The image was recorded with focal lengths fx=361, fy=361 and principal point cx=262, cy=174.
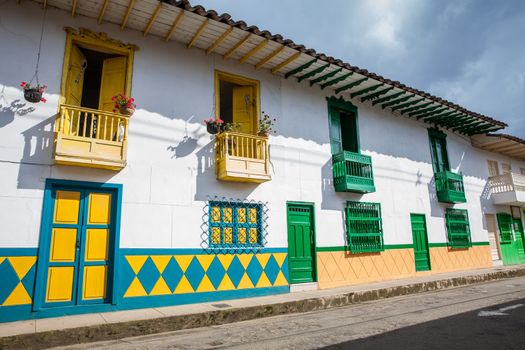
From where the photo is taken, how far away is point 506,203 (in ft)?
52.9

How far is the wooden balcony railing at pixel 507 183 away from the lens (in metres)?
15.8

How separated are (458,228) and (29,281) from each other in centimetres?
1409

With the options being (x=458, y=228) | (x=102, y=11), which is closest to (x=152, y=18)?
(x=102, y=11)

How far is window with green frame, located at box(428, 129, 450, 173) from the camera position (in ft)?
47.0

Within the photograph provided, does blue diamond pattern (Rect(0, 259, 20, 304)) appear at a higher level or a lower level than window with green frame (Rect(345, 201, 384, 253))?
lower

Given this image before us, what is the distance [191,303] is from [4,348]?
3.36 meters

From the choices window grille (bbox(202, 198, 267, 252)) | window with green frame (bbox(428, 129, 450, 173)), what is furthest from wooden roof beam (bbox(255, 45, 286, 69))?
window with green frame (bbox(428, 129, 450, 173))

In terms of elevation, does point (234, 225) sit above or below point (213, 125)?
below

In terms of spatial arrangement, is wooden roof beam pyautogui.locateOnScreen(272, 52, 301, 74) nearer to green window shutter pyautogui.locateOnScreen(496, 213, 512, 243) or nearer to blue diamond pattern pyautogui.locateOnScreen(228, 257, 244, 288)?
blue diamond pattern pyautogui.locateOnScreen(228, 257, 244, 288)

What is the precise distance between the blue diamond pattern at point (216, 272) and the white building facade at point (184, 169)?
0.03 metres

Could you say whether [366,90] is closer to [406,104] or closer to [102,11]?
[406,104]

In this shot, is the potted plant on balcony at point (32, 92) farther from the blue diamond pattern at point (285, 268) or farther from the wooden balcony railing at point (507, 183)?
the wooden balcony railing at point (507, 183)

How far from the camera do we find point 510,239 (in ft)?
54.1

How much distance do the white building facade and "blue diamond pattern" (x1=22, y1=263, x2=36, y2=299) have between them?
16mm
